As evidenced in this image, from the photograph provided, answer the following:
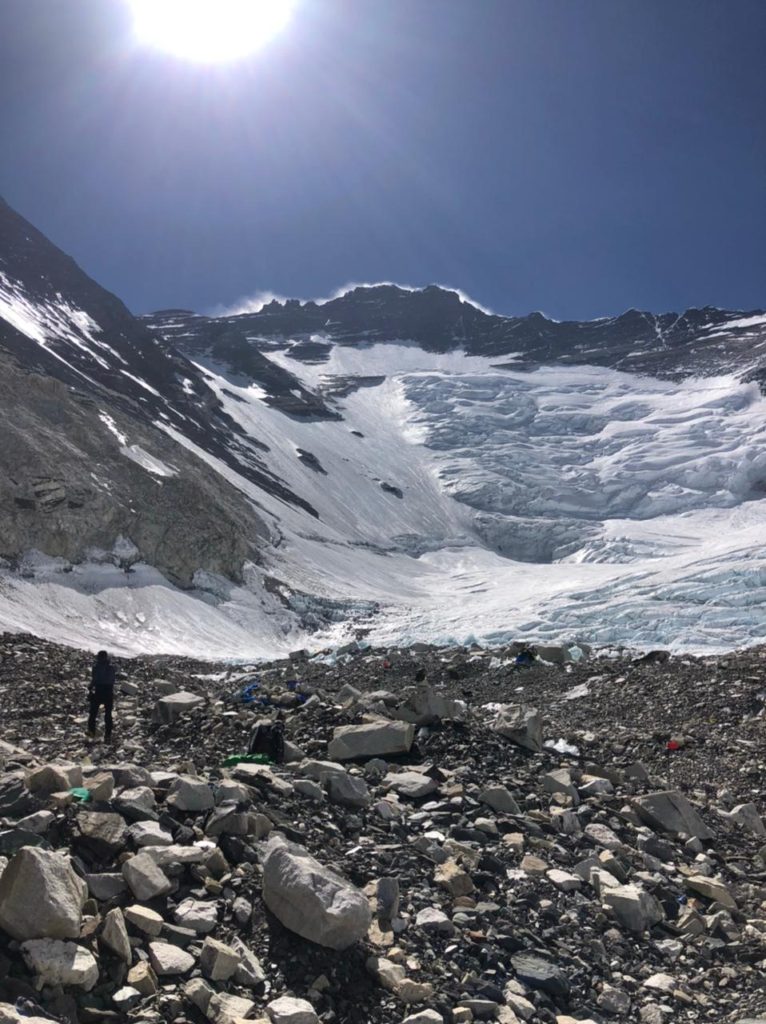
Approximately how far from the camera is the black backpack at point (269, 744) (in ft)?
27.9

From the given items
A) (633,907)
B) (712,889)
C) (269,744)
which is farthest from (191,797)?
(712,889)

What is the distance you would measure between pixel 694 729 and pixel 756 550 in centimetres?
3091

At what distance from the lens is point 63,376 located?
180 feet

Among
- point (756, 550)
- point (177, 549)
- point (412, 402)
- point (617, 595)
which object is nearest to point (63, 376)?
point (177, 549)

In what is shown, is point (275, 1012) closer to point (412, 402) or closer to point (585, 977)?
point (585, 977)

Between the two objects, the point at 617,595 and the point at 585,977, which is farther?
the point at 617,595

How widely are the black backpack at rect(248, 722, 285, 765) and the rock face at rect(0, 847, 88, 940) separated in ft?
15.2

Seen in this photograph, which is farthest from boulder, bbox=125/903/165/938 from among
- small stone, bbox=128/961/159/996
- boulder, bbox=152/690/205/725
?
boulder, bbox=152/690/205/725

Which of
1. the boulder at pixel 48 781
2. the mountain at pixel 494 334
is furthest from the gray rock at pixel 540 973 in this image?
the mountain at pixel 494 334

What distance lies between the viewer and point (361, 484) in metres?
82.5

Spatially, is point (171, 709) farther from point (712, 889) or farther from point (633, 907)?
point (712, 889)

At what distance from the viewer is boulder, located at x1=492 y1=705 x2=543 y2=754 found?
1023 centimetres

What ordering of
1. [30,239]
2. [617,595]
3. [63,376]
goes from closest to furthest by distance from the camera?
1. [617,595]
2. [63,376]
3. [30,239]

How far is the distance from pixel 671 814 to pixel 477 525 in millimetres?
73018
